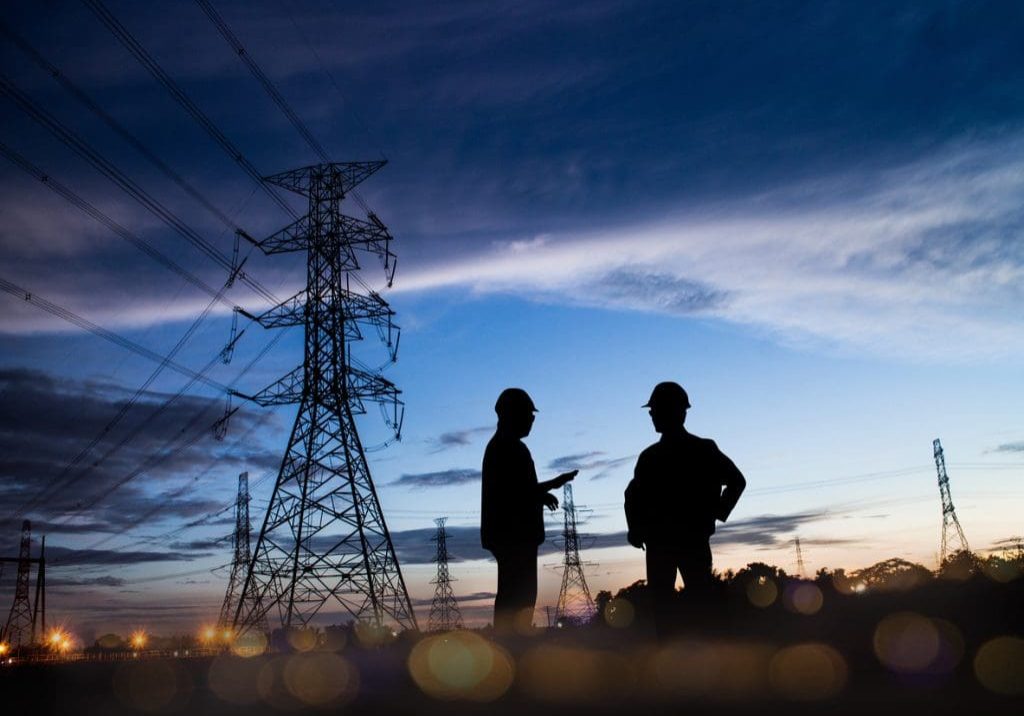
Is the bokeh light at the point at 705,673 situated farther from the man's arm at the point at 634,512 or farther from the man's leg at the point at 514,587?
the man's leg at the point at 514,587

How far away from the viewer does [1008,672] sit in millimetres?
5816

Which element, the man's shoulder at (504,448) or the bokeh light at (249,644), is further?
the bokeh light at (249,644)

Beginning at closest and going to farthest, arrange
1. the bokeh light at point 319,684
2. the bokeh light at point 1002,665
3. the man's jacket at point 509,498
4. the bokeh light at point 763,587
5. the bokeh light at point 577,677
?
1. the bokeh light at point 1002,665
2. the bokeh light at point 577,677
3. the man's jacket at point 509,498
4. the bokeh light at point 319,684
5. the bokeh light at point 763,587

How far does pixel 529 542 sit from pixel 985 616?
7.34 m

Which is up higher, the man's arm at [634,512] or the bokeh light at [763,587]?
the man's arm at [634,512]

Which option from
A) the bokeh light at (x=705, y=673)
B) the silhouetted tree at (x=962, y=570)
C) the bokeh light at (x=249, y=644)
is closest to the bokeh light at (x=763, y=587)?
the silhouetted tree at (x=962, y=570)

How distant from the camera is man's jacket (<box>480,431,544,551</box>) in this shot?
694 cm

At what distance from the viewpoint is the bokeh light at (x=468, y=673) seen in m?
6.80

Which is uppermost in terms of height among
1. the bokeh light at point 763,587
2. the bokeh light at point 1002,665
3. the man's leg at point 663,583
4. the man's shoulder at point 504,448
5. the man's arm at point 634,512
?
the man's shoulder at point 504,448

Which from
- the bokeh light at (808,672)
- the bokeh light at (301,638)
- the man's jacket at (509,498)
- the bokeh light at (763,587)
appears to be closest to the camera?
the bokeh light at (808,672)

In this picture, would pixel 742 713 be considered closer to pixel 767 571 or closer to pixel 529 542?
pixel 529 542

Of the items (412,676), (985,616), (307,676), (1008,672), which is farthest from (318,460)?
(1008,672)

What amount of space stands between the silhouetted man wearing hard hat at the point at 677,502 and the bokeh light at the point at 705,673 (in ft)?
0.86

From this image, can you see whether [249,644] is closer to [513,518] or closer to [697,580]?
[513,518]
